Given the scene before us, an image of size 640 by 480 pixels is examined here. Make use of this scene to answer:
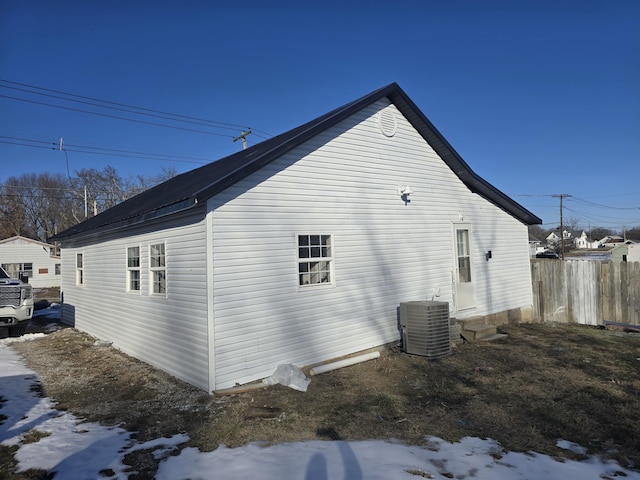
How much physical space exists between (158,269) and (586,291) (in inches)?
452

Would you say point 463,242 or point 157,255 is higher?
point 463,242

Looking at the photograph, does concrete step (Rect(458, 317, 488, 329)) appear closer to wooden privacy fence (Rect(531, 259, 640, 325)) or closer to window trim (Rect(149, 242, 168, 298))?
wooden privacy fence (Rect(531, 259, 640, 325))

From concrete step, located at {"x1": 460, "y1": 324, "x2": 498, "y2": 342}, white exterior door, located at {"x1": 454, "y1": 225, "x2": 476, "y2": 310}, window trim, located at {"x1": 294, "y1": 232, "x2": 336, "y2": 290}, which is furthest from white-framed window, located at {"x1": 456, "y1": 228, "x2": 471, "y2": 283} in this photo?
window trim, located at {"x1": 294, "y1": 232, "x2": 336, "y2": 290}

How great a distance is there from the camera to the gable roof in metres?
6.39

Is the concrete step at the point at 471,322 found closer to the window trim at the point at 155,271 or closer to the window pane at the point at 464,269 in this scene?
the window pane at the point at 464,269

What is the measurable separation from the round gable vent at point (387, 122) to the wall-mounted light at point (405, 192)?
1250mm

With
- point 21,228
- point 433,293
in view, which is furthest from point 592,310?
point 21,228

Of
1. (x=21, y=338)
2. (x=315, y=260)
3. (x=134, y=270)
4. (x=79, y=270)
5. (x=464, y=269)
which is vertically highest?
(x=315, y=260)

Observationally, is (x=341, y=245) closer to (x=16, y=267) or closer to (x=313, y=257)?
(x=313, y=257)

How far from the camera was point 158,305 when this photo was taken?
771 cm

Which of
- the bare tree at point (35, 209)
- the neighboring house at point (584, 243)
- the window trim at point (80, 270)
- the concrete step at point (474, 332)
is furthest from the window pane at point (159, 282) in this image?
the neighboring house at point (584, 243)

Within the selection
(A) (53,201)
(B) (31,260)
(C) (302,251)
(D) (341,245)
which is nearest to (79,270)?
A: (C) (302,251)

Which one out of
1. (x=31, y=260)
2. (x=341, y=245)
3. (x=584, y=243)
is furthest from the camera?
(x=584, y=243)

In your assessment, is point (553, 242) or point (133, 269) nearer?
point (133, 269)
